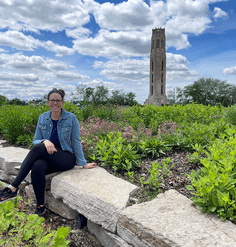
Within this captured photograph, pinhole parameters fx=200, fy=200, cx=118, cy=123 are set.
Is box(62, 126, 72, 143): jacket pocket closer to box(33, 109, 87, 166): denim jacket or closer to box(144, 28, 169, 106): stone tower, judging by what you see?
box(33, 109, 87, 166): denim jacket

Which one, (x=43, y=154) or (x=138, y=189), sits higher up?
(x=43, y=154)

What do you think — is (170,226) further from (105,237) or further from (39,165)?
(39,165)

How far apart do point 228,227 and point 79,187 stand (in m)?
1.82

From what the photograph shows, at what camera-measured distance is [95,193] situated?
2609 millimetres

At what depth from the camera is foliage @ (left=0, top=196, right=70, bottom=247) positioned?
2264 mm

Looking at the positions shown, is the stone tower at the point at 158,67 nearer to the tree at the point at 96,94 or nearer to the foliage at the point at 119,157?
the tree at the point at 96,94

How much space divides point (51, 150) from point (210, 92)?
38.4 m

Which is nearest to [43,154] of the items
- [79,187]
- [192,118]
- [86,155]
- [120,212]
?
[79,187]

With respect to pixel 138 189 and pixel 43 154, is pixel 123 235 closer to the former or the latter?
pixel 138 189

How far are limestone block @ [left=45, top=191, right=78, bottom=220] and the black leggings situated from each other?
0.72ft

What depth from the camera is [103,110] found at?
7.20 meters

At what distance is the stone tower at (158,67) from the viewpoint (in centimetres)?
5788

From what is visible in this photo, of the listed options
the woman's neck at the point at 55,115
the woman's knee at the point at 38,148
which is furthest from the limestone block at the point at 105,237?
the woman's neck at the point at 55,115

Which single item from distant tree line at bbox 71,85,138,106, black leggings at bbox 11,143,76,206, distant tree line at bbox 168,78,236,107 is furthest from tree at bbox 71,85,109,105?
distant tree line at bbox 168,78,236,107
